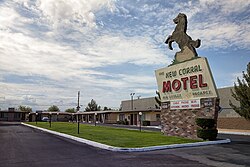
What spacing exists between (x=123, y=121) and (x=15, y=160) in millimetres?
49446

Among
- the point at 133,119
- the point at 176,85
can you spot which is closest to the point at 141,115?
the point at 133,119

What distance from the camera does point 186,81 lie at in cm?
2088

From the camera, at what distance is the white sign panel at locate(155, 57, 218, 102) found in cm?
1903

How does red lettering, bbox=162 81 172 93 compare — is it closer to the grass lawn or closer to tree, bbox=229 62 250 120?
the grass lawn

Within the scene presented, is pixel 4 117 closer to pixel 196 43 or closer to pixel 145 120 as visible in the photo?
pixel 145 120

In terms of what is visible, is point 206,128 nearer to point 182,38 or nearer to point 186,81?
point 186,81

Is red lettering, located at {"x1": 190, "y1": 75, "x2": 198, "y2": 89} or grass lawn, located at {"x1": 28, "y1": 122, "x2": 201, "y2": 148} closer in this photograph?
grass lawn, located at {"x1": 28, "y1": 122, "x2": 201, "y2": 148}

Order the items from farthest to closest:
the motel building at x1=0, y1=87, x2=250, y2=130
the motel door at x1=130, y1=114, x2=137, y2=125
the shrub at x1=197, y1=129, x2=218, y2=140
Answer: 1. the motel door at x1=130, y1=114, x2=137, y2=125
2. the motel building at x1=0, y1=87, x2=250, y2=130
3. the shrub at x1=197, y1=129, x2=218, y2=140

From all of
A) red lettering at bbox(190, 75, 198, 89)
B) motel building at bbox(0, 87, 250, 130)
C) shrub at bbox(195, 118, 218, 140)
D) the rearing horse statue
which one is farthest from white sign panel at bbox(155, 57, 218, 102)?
motel building at bbox(0, 87, 250, 130)

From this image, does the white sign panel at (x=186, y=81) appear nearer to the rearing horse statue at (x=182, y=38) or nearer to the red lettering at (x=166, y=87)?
the red lettering at (x=166, y=87)

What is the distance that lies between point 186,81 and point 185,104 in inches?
67.4

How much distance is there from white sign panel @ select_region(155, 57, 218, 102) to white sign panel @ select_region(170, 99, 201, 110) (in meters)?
0.24

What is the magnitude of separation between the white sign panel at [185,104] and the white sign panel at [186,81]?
240mm

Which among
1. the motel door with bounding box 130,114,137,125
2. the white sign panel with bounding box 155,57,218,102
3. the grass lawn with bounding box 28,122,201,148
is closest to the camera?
the grass lawn with bounding box 28,122,201,148
